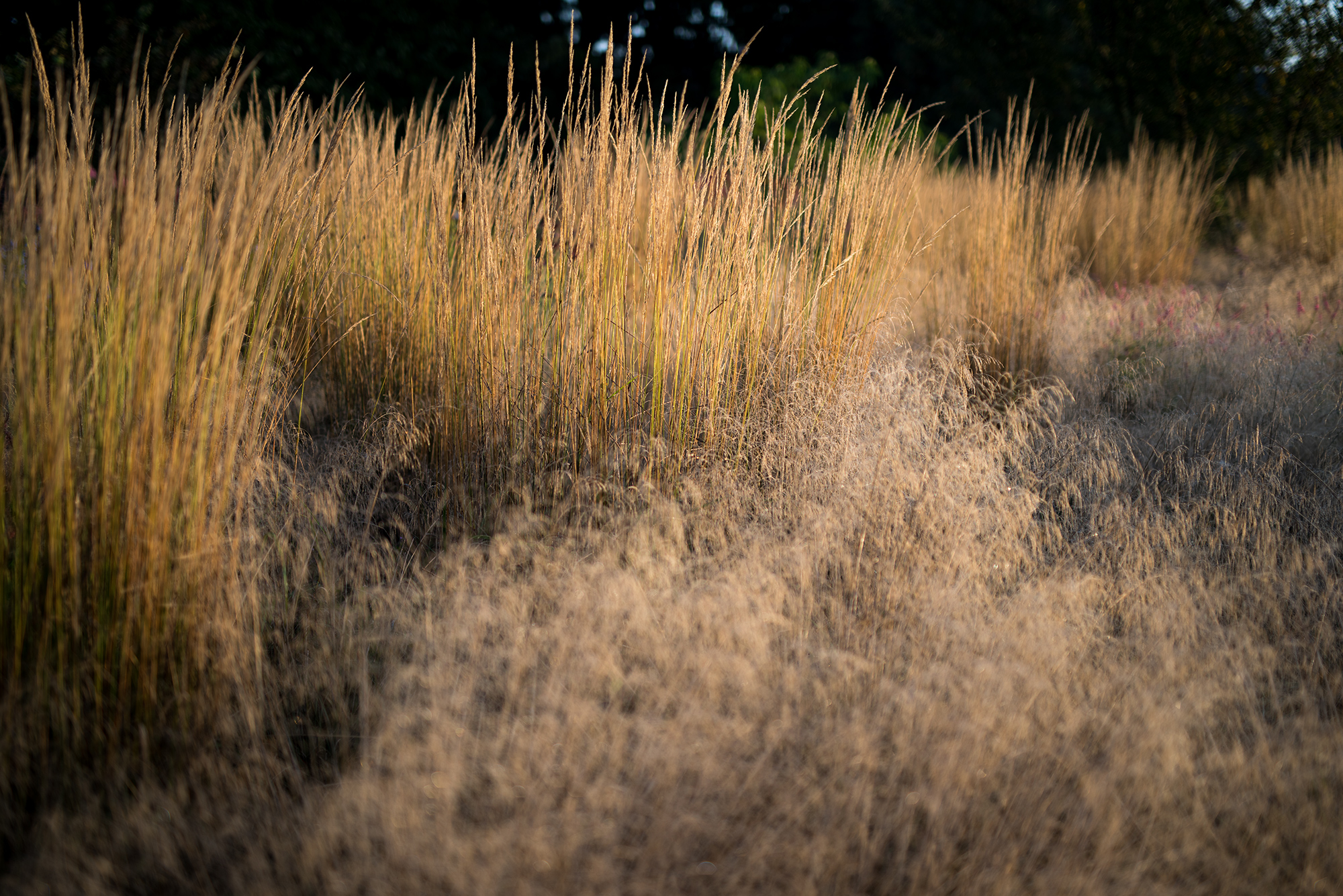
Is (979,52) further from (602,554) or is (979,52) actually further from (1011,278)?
(602,554)

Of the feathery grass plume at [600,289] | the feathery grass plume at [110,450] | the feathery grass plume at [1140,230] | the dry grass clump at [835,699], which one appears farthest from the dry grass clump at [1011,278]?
the feathery grass plume at [110,450]

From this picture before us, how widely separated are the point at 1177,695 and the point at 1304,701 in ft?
0.78

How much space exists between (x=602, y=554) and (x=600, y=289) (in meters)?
0.70

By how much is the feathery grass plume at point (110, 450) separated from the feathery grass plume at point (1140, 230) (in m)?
4.34

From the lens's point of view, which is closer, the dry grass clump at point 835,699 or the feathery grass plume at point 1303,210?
the dry grass clump at point 835,699

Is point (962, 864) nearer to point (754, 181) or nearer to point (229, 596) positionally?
point (229, 596)

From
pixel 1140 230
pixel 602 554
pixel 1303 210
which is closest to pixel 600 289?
pixel 602 554

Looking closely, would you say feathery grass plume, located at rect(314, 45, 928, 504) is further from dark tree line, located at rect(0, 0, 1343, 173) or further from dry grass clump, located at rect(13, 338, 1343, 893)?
dark tree line, located at rect(0, 0, 1343, 173)

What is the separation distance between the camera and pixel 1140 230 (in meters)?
4.41

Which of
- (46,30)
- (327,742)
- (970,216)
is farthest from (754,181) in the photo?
(46,30)

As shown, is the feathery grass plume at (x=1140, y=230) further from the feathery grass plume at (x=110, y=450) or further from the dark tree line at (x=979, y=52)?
the feathery grass plume at (x=110, y=450)

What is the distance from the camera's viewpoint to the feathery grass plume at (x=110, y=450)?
1.05 m

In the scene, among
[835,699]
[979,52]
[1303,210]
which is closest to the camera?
[835,699]

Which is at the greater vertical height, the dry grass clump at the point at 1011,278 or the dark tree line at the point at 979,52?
the dark tree line at the point at 979,52
